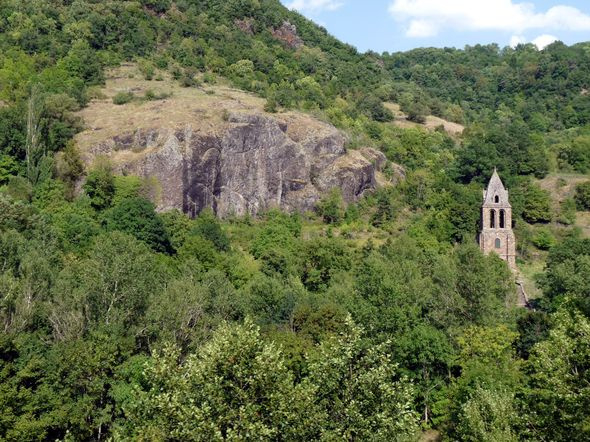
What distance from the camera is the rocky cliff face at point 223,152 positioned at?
210 feet

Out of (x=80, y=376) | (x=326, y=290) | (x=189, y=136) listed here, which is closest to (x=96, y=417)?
(x=80, y=376)

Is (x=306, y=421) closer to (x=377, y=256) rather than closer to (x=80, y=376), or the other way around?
(x=80, y=376)

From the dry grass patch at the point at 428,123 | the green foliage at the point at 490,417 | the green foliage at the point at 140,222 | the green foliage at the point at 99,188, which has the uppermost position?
the dry grass patch at the point at 428,123

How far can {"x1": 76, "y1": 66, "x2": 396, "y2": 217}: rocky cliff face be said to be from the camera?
6412cm

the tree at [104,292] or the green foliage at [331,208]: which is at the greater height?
the green foliage at [331,208]

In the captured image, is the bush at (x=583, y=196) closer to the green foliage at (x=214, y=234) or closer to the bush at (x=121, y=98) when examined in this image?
the green foliage at (x=214, y=234)

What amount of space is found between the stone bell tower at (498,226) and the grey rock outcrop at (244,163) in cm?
1317

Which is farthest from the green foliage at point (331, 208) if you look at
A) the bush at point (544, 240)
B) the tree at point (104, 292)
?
the tree at point (104, 292)

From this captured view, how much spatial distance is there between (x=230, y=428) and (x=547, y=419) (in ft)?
35.4

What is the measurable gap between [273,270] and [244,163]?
55.6 feet

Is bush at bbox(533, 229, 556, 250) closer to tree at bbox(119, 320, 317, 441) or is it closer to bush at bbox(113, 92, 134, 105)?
bush at bbox(113, 92, 134, 105)

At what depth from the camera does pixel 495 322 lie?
137 feet

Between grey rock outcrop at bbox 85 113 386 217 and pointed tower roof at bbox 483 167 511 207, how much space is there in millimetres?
12736

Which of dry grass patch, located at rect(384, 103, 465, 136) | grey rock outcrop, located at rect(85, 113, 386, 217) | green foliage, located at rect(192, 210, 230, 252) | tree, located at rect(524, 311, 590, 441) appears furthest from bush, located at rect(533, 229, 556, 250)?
tree, located at rect(524, 311, 590, 441)
